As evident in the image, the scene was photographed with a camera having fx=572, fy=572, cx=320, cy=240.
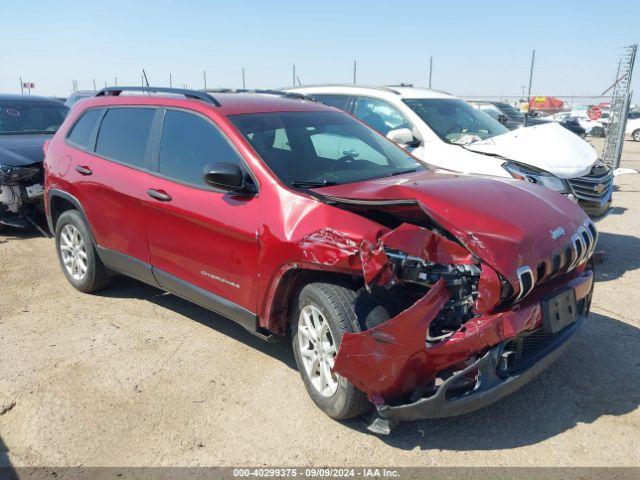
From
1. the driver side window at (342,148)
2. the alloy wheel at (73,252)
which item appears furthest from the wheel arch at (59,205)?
the driver side window at (342,148)

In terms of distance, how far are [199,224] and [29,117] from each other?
6.28 metres

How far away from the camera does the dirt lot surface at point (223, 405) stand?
304cm

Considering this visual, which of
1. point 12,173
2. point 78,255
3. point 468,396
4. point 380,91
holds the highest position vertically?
point 380,91

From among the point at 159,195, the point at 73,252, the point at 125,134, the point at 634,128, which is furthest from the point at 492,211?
the point at 634,128

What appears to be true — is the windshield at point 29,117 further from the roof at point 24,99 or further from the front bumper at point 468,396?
the front bumper at point 468,396

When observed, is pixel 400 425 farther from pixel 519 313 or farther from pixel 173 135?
pixel 173 135

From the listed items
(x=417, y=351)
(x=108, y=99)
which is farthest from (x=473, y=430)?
(x=108, y=99)

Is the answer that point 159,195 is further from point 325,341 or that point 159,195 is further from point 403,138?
point 403,138

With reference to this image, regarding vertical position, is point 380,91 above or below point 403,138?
above

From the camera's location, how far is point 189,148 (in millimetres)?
4129

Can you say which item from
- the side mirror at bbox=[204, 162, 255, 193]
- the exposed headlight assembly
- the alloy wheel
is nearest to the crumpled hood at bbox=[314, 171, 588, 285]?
the side mirror at bbox=[204, 162, 255, 193]

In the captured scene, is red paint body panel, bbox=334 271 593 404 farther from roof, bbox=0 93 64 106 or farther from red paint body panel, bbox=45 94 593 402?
roof, bbox=0 93 64 106

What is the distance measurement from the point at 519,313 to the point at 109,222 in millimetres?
3380

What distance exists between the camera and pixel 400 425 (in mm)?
3266
